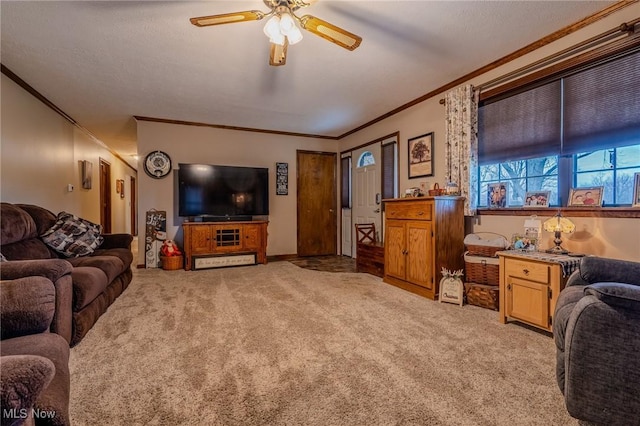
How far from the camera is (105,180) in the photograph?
7352mm

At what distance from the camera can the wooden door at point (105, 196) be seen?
697cm

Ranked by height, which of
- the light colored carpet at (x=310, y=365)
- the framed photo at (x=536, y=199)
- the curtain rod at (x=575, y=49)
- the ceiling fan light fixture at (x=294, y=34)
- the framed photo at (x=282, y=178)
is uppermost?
the curtain rod at (x=575, y=49)

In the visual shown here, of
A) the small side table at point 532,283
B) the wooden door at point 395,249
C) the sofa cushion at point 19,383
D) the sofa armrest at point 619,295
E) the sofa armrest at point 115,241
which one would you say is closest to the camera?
the sofa cushion at point 19,383

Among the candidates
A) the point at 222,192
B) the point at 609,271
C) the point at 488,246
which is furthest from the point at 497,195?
the point at 222,192

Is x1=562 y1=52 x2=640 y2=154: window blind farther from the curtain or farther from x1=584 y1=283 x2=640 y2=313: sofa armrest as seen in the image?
x1=584 y1=283 x2=640 y2=313: sofa armrest

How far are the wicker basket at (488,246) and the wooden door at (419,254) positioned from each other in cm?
38

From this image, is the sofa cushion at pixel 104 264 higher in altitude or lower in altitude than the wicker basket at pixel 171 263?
higher

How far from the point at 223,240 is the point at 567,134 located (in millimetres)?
4463

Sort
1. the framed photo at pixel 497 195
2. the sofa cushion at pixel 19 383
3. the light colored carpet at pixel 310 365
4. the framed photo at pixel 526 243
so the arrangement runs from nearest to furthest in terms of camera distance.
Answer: the sofa cushion at pixel 19 383, the light colored carpet at pixel 310 365, the framed photo at pixel 526 243, the framed photo at pixel 497 195

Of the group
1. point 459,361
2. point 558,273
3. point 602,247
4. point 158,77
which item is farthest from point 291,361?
point 158,77

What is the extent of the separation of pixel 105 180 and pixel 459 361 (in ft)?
27.3

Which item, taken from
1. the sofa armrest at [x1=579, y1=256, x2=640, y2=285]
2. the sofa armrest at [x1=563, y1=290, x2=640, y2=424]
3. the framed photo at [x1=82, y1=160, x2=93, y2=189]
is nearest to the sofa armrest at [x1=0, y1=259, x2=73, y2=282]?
the sofa armrest at [x1=563, y1=290, x2=640, y2=424]

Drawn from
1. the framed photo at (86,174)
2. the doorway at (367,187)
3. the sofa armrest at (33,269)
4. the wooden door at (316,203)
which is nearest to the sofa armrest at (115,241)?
the sofa armrest at (33,269)

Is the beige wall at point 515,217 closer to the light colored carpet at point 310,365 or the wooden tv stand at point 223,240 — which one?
the light colored carpet at point 310,365
